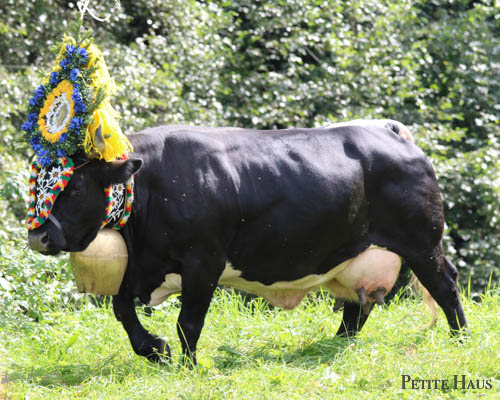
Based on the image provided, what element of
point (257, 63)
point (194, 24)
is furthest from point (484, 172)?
point (194, 24)

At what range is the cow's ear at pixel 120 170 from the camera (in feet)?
15.4

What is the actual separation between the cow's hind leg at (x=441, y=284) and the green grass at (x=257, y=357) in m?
0.15

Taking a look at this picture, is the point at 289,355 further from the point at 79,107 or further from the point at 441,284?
the point at 79,107

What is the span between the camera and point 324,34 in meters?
10.5

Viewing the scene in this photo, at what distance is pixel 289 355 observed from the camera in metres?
5.36

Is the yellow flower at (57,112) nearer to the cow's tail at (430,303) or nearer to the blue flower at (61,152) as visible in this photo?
the blue flower at (61,152)

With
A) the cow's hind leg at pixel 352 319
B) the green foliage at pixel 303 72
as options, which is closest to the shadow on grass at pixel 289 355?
the cow's hind leg at pixel 352 319

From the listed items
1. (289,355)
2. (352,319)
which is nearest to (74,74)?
(289,355)

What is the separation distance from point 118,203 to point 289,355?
1482 millimetres

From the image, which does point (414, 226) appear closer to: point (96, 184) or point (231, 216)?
point (231, 216)

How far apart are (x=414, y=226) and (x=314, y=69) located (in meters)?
5.15

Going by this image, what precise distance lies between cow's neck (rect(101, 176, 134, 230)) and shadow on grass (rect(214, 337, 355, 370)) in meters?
1.06

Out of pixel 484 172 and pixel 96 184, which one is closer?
pixel 96 184

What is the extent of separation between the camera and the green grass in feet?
15.2
